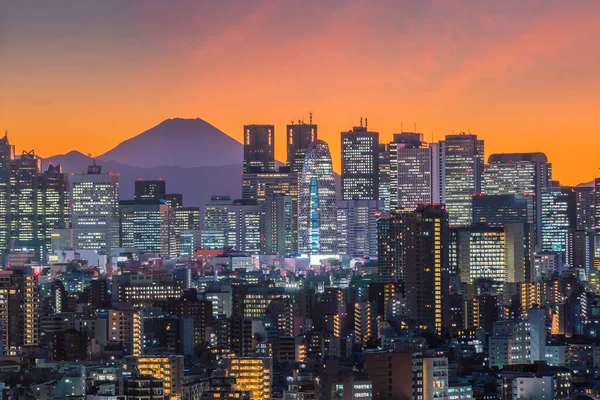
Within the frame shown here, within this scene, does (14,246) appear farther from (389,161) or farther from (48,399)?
(48,399)

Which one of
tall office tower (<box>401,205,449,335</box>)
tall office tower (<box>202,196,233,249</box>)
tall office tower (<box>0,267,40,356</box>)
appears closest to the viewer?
tall office tower (<box>0,267,40,356</box>)

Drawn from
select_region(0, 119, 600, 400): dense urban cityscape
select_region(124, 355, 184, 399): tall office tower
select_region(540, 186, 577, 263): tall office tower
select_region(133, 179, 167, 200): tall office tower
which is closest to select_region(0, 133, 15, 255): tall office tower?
select_region(0, 119, 600, 400): dense urban cityscape

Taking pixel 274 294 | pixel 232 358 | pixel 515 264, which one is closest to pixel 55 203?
pixel 515 264

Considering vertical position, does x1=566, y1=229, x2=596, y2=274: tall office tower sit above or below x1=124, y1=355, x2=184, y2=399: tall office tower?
above

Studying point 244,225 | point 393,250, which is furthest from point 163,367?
point 244,225

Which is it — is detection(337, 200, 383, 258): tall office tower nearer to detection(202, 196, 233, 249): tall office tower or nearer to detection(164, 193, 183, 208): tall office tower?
detection(202, 196, 233, 249): tall office tower

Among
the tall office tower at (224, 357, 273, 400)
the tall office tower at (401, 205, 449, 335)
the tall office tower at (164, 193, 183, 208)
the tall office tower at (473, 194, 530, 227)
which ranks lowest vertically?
the tall office tower at (224, 357, 273, 400)

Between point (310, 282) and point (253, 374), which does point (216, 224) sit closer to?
point (310, 282)
